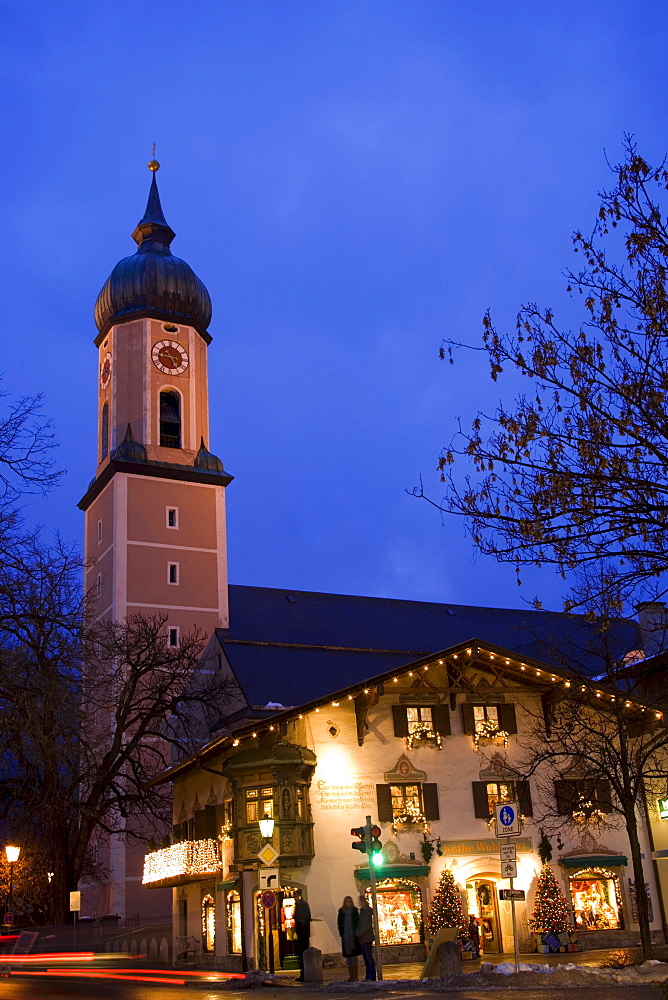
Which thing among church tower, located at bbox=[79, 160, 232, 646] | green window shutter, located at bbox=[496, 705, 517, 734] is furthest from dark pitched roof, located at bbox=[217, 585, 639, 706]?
green window shutter, located at bbox=[496, 705, 517, 734]

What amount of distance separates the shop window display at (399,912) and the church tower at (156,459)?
2486 cm

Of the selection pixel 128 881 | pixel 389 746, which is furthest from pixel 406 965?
pixel 128 881

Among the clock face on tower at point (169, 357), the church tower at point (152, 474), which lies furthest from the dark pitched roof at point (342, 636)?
the clock face on tower at point (169, 357)

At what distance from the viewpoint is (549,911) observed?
1103 inches

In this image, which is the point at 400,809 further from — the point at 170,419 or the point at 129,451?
the point at 170,419

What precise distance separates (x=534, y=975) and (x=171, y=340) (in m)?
45.0

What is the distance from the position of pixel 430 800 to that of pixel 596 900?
5.32 meters

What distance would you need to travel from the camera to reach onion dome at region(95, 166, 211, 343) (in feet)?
193

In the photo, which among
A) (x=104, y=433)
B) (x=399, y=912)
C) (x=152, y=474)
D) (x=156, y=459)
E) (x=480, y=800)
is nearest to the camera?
(x=399, y=912)

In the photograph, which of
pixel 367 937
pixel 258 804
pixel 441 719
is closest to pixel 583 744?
pixel 441 719

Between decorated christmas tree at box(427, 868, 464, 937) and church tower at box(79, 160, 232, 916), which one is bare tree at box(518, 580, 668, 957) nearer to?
decorated christmas tree at box(427, 868, 464, 937)

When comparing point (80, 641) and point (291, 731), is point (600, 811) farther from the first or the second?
point (80, 641)

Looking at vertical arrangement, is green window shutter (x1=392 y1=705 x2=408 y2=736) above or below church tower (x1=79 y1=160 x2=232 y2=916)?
below

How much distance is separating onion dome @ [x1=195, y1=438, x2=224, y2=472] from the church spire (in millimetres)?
12789
